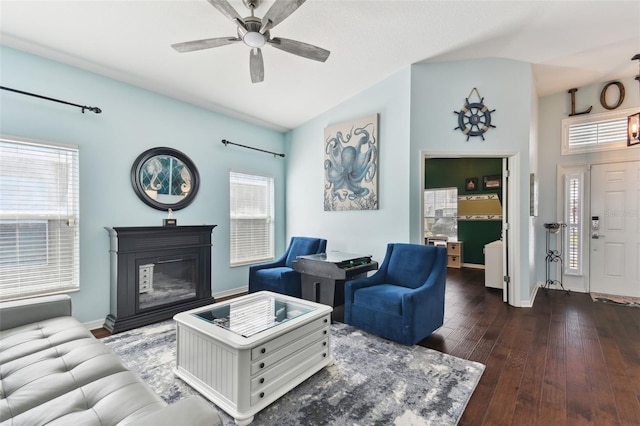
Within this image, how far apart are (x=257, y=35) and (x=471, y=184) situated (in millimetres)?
6196

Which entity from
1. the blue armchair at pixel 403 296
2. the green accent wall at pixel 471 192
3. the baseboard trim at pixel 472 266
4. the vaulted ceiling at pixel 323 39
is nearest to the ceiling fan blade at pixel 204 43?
the vaulted ceiling at pixel 323 39

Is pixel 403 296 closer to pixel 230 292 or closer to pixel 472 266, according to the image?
pixel 230 292

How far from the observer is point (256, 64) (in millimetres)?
2529

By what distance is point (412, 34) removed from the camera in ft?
9.70

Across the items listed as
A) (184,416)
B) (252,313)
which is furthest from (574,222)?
(184,416)

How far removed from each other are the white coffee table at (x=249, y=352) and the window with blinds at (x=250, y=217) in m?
2.23

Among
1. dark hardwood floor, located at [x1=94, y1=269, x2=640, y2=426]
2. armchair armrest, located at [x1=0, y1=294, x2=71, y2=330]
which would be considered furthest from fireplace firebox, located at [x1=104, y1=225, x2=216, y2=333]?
armchair armrest, located at [x1=0, y1=294, x2=71, y2=330]

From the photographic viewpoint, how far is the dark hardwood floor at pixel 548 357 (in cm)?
179

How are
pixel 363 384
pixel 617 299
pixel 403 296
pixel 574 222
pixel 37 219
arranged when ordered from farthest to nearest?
1. pixel 574 222
2. pixel 617 299
3. pixel 37 219
4. pixel 403 296
5. pixel 363 384

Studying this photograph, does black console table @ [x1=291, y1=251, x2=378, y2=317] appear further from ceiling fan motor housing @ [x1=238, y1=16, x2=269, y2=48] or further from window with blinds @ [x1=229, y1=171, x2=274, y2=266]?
ceiling fan motor housing @ [x1=238, y1=16, x2=269, y2=48]

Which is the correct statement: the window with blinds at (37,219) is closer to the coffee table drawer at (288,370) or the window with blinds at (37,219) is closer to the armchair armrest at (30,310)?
the armchair armrest at (30,310)

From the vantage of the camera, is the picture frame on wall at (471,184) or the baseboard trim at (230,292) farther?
the picture frame on wall at (471,184)

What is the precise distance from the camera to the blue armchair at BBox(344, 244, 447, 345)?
2.64 meters

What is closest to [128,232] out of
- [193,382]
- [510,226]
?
[193,382]
